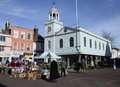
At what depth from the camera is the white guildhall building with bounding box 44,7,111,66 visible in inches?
1790

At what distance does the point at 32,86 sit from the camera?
1606 cm

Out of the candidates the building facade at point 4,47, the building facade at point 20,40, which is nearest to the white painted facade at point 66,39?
the building facade at point 20,40

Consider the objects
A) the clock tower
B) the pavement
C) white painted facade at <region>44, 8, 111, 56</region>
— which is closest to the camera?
the pavement

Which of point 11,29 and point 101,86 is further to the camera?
point 11,29

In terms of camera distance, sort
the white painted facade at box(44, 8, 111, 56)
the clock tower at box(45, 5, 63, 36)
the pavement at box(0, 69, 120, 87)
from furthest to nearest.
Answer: the clock tower at box(45, 5, 63, 36) → the white painted facade at box(44, 8, 111, 56) → the pavement at box(0, 69, 120, 87)

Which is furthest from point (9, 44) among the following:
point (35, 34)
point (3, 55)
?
point (35, 34)

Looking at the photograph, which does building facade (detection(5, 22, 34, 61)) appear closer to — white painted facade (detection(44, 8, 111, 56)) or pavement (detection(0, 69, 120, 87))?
white painted facade (detection(44, 8, 111, 56))

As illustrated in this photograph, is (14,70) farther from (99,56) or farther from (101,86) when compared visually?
(99,56)

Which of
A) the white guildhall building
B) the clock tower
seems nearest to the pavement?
the white guildhall building

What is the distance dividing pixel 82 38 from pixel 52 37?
Result: 8440 millimetres

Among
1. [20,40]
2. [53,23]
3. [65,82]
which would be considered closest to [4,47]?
[20,40]

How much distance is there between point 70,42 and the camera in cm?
4716

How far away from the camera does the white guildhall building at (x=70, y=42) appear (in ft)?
149

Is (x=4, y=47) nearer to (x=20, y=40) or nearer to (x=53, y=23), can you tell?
(x=20, y=40)
